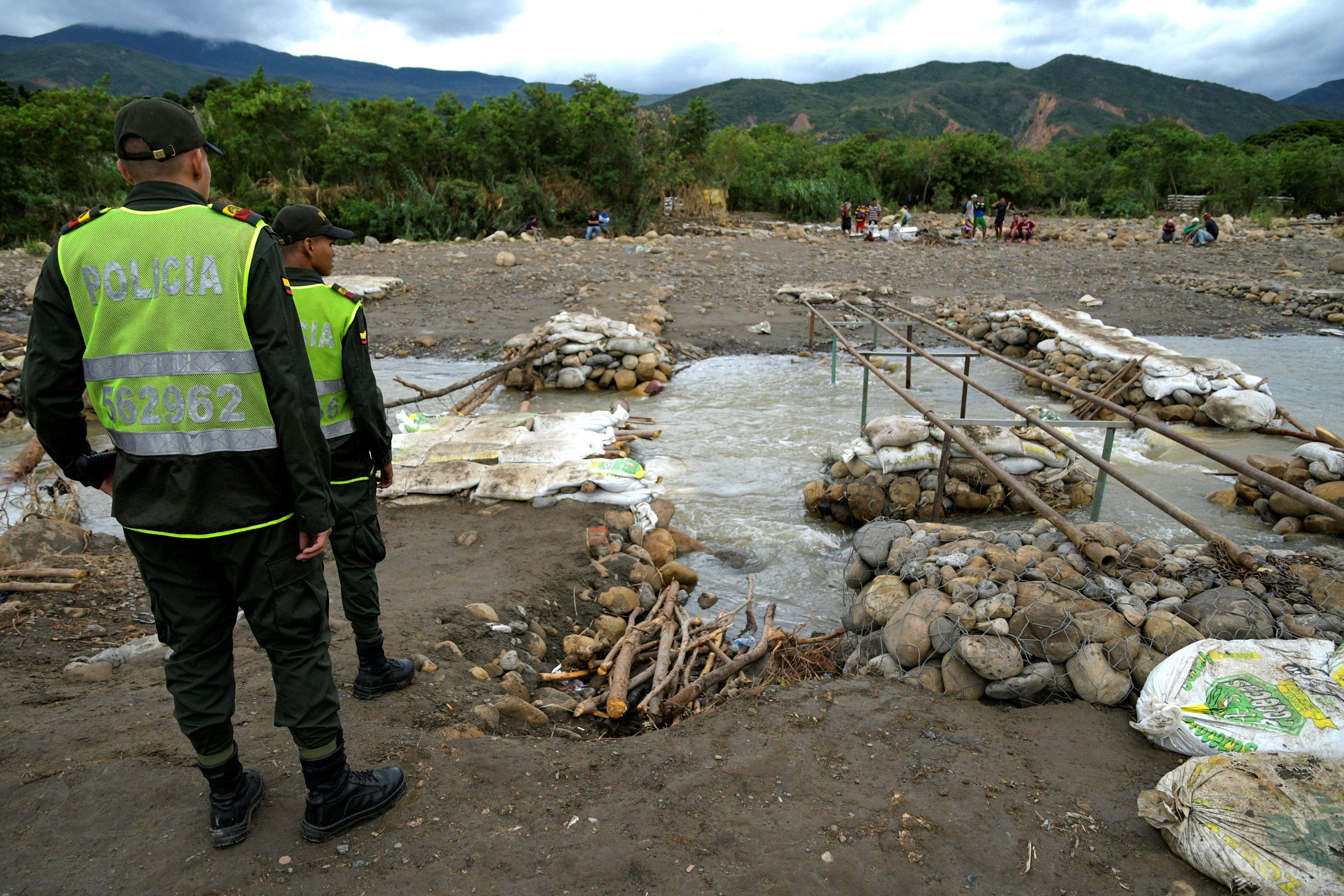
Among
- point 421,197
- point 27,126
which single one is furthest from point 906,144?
point 27,126

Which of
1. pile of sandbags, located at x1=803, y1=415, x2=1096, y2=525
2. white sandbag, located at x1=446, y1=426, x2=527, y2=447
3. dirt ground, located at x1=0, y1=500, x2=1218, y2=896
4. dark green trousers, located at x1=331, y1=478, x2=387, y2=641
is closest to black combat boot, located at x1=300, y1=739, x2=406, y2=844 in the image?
dirt ground, located at x1=0, y1=500, x2=1218, y2=896

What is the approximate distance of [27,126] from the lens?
63.1 ft

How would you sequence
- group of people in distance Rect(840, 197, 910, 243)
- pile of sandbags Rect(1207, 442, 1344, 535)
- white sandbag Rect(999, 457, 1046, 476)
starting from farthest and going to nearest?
group of people in distance Rect(840, 197, 910, 243)
white sandbag Rect(999, 457, 1046, 476)
pile of sandbags Rect(1207, 442, 1344, 535)

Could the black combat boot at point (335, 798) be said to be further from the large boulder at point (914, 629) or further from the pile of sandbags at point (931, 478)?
the pile of sandbags at point (931, 478)

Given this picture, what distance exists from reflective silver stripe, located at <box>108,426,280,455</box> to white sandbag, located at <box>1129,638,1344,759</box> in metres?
3.08

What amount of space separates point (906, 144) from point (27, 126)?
31.5 m

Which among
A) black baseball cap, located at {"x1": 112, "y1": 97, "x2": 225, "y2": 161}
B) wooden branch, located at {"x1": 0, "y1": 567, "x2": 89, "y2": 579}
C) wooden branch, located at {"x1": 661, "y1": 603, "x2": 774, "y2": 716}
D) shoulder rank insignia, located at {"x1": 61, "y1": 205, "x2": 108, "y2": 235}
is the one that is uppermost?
black baseball cap, located at {"x1": 112, "y1": 97, "x2": 225, "y2": 161}

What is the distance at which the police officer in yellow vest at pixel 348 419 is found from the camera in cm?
277

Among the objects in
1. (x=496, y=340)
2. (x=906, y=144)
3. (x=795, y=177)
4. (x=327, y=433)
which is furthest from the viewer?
(x=906, y=144)

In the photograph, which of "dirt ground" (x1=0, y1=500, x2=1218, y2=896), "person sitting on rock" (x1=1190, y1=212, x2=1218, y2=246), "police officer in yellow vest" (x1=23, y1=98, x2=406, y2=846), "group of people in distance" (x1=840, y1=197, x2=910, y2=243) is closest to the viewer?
"police officer in yellow vest" (x1=23, y1=98, x2=406, y2=846)

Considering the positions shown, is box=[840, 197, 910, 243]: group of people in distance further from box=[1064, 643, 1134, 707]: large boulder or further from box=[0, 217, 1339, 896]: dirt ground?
box=[0, 217, 1339, 896]: dirt ground

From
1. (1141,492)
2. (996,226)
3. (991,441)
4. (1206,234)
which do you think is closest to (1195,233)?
(1206,234)

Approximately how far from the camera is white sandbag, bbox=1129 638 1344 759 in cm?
244

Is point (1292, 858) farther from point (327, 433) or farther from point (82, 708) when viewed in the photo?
point (82, 708)
